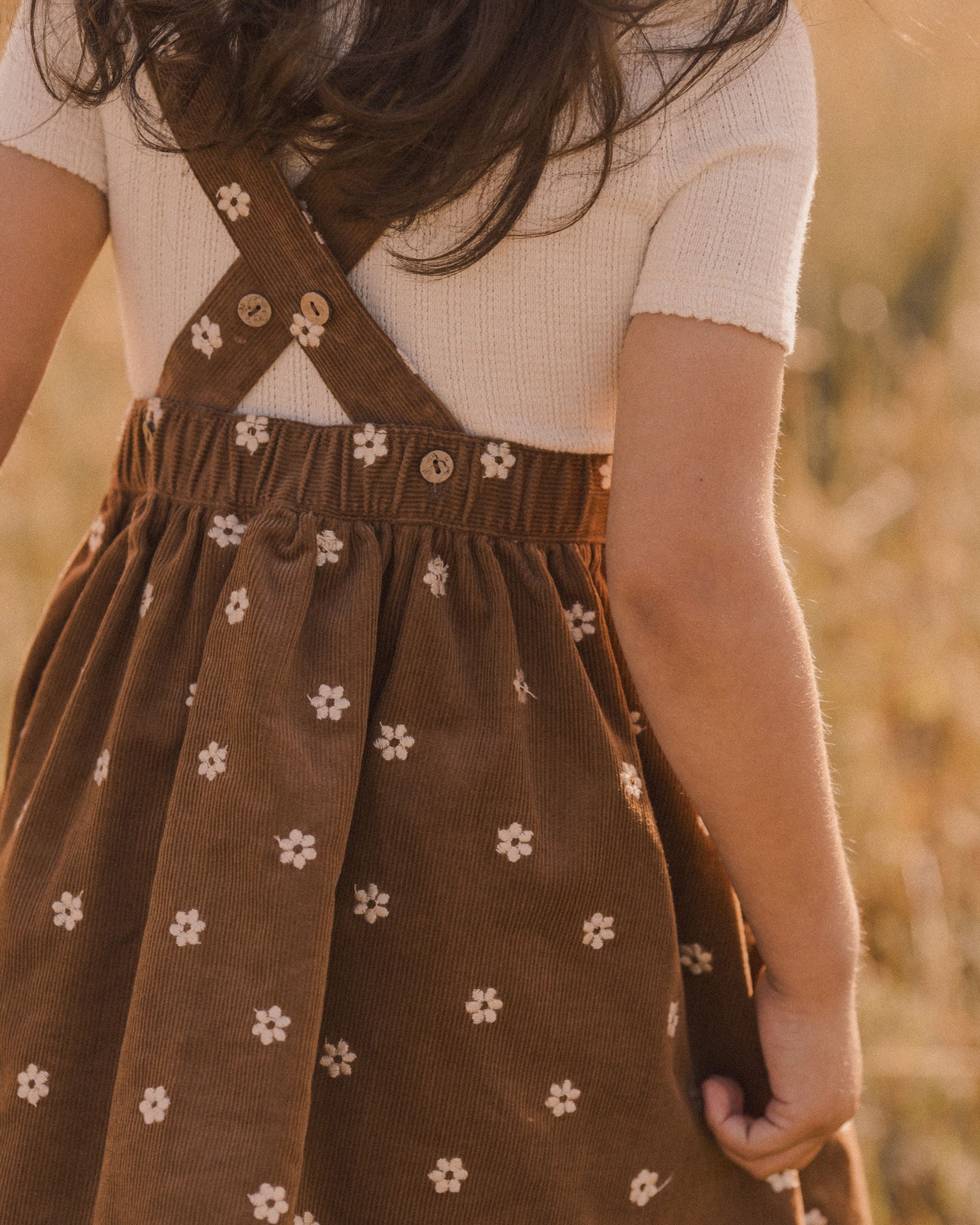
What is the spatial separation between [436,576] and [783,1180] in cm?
55

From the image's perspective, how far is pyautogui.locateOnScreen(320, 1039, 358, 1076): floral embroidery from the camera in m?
0.81

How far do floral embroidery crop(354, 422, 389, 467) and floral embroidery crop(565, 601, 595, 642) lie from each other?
7.0 inches

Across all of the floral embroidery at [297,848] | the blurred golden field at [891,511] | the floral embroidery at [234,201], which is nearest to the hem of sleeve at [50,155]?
the floral embroidery at [234,201]

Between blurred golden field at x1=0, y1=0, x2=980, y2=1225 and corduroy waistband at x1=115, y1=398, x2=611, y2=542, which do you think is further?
blurred golden field at x1=0, y1=0, x2=980, y2=1225

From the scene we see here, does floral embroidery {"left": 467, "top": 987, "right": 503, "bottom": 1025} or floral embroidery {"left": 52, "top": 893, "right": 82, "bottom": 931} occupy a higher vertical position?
floral embroidery {"left": 467, "top": 987, "right": 503, "bottom": 1025}

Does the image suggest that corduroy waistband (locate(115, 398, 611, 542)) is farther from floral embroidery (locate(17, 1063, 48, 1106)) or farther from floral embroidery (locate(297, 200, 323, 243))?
floral embroidery (locate(17, 1063, 48, 1106))

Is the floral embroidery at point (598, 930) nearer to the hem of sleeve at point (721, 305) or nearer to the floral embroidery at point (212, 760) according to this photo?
the floral embroidery at point (212, 760)

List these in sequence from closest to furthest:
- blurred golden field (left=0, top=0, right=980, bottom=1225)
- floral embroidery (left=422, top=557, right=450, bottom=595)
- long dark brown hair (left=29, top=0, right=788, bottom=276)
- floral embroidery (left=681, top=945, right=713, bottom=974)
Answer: long dark brown hair (left=29, top=0, right=788, bottom=276), floral embroidery (left=422, top=557, right=450, bottom=595), floral embroidery (left=681, top=945, right=713, bottom=974), blurred golden field (left=0, top=0, right=980, bottom=1225)

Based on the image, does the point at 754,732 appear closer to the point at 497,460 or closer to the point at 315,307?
A: the point at 497,460

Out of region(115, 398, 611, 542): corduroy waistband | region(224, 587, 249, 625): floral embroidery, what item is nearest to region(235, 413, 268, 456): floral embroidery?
region(115, 398, 611, 542): corduroy waistband

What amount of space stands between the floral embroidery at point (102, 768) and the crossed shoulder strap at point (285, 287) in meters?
A: 0.27

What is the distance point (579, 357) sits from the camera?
803 mm

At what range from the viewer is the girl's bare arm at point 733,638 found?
733mm

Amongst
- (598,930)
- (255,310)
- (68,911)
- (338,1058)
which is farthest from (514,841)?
(255,310)
